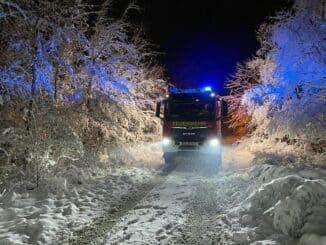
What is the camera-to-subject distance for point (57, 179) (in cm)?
963

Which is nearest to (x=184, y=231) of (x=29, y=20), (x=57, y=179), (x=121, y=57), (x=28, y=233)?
(x=28, y=233)

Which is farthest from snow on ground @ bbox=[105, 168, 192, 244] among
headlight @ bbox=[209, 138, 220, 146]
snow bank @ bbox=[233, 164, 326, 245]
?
headlight @ bbox=[209, 138, 220, 146]

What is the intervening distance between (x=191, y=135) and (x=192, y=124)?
1.39 ft

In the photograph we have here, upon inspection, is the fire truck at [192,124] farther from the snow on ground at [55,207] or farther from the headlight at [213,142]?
the snow on ground at [55,207]

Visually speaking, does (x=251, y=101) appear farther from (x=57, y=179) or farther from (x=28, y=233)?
(x=28, y=233)

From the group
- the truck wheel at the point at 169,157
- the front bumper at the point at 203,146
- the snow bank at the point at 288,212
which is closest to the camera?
the snow bank at the point at 288,212

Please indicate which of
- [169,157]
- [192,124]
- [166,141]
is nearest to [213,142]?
[192,124]

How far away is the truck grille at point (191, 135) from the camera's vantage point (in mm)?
13875

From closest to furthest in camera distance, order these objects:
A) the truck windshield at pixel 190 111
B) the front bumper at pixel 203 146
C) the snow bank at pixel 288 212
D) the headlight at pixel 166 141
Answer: the snow bank at pixel 288 212
the front bumper at pixel 203 146
the truck windshield at pixel 190 111
the headlight at pixel 166 141

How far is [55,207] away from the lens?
8.01 metres

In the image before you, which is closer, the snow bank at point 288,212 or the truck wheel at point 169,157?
the snow bank at point 288,212

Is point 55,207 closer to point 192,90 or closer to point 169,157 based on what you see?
point 169,157

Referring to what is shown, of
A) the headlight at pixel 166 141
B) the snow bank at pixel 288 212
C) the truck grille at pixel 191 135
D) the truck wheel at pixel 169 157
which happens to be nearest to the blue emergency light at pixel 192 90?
the truck grille at pixel 191 135

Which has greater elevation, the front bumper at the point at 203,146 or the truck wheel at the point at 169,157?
the front bumper at the point at 203,146
